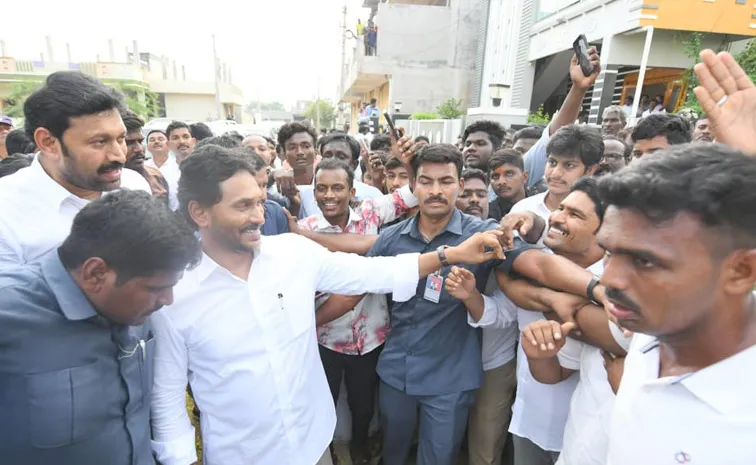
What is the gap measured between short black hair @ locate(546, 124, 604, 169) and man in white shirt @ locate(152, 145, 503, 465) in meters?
1.30

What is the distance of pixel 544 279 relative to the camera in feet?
6.31

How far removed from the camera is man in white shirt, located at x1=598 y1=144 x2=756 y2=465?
959 mm

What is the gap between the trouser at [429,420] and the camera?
2.42 meters

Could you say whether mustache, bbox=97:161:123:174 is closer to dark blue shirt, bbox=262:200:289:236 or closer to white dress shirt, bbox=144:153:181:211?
A: dark blue shirt, bbox=262:200:289:236

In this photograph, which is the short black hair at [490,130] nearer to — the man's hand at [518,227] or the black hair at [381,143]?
the black hair at [381,143]

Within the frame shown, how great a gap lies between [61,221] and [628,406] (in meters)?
2.36

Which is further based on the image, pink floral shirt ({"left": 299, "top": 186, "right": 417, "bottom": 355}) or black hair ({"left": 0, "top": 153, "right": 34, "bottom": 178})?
black hair ({"left": 0, "top": 153, "right": 34, "bottom": 178})

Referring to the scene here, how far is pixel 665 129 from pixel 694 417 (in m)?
3.27

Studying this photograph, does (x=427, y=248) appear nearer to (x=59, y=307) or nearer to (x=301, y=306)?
(x=301, y=306)

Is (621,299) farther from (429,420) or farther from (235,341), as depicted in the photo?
(429,420)

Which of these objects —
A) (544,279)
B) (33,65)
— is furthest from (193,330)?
(33,65)

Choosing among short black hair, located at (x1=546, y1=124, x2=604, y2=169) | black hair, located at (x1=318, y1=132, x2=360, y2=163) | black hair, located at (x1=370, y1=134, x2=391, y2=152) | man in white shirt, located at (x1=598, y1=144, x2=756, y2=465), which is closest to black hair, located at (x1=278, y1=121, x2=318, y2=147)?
black hair, located at (x1=318, y1=132, x2=360, y2=163)

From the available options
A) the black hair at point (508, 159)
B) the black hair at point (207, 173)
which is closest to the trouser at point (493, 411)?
the black hair at point (508, 159)

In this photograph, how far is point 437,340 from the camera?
93.9 inches
